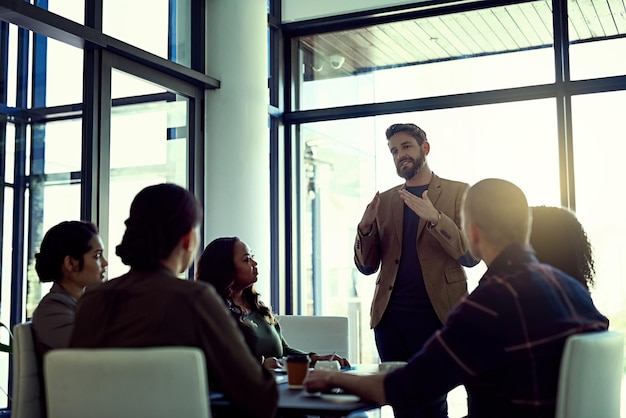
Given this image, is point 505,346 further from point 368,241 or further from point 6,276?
point 6,276

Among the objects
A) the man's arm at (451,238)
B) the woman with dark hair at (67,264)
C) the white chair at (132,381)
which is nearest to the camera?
the white chair at (132,381)

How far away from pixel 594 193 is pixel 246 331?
9.58 feet

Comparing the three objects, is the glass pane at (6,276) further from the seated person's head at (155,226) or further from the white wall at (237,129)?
the seated person's head at (155,226)

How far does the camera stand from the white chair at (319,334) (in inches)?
147

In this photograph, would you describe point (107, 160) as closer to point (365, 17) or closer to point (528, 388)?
point (365, 17)

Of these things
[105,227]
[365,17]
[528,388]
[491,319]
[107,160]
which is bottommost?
[528,388]

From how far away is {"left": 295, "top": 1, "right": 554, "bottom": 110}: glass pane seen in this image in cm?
523

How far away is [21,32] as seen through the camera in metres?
4.25

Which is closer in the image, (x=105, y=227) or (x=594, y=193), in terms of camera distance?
(x=105, y=227)

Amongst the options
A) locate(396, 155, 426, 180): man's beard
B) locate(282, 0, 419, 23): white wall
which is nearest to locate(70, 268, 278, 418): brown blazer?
locate(396, 155, 426, 180): man's beard

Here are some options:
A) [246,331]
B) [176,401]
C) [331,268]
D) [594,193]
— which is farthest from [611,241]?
[176,401]

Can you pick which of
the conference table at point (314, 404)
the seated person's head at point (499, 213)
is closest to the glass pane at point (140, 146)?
the conference table at point (314, 404)

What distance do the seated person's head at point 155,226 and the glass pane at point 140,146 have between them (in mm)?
2366

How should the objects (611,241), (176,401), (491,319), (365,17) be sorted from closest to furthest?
(176,401)
(491,319)
(611,241)
(365,17)
